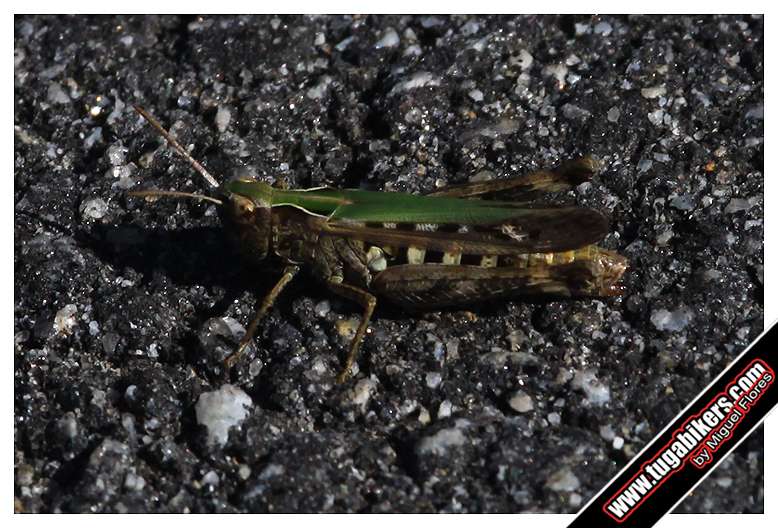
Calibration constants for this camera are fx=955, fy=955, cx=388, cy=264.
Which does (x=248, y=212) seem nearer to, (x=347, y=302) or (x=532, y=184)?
(x=347, y=302)

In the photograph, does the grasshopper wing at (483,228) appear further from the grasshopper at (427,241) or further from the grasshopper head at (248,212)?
the grasshopper head at (248,212)

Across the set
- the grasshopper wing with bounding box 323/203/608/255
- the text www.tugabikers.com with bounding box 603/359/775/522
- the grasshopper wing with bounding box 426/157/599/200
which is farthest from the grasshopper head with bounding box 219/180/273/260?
the text www.tugabikers.com with bounding box 603/359/775/522

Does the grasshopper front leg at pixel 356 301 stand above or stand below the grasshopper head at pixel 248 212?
below

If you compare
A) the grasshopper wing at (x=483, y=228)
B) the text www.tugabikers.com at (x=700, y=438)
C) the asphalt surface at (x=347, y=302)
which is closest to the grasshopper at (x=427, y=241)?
the grasshopper wing at (x=483, y=228)

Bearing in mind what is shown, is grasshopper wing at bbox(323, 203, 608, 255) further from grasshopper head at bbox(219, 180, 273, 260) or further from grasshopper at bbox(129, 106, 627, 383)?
grasshopper head at bbox(219, 180, 273, 260)

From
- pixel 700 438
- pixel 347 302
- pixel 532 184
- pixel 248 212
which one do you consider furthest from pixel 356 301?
pixel 700 438

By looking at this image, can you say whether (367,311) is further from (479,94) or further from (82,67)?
(82,67)
